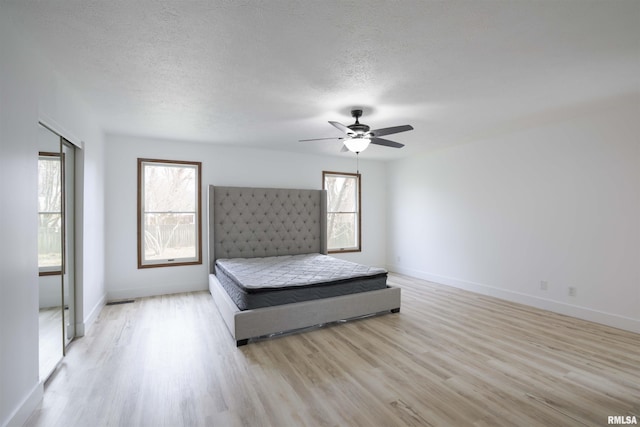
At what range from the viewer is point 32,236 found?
83.2 inches

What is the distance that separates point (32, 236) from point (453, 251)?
557 centimetres

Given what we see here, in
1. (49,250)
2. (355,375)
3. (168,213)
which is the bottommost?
(355,375)

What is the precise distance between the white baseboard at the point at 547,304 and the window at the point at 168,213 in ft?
14.8

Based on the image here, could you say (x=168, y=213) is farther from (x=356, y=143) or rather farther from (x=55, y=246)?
(x=356, y=143)

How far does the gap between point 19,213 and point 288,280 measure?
92.4 inches

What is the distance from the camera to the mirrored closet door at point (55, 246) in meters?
2.37

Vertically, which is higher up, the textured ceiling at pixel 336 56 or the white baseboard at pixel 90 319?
the textured ceiling at pixel 336 56

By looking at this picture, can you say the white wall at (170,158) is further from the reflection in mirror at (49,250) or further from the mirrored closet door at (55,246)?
the reflection in mirror at (49,250)

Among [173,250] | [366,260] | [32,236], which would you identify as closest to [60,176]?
[32,236]

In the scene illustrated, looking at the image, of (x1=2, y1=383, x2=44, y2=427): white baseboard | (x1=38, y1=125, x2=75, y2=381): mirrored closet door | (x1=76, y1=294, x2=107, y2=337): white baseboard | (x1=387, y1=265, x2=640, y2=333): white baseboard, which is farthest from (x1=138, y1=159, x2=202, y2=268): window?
(x1=387, y1=265, x2=640, y2=333): white baseboard

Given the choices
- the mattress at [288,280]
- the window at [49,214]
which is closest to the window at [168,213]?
the mattress at [288,280]

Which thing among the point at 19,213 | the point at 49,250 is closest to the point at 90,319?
the point at 49,250

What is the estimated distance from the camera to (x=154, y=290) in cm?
479

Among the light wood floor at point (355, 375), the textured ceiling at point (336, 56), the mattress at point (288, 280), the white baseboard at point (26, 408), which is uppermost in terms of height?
the textured ceiling at point (336, 56)
